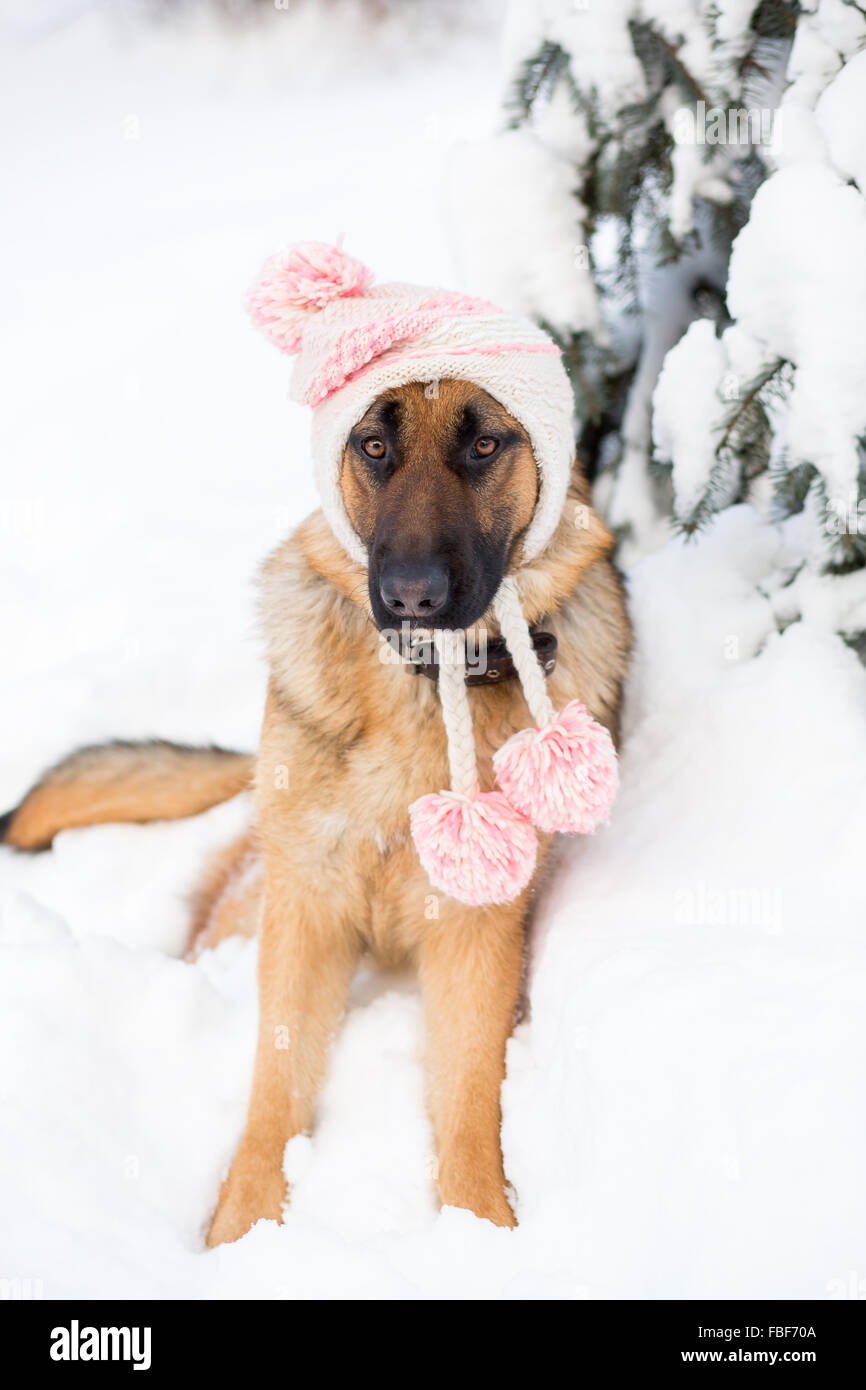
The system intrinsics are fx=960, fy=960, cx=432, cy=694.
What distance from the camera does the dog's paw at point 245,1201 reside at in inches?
75.7

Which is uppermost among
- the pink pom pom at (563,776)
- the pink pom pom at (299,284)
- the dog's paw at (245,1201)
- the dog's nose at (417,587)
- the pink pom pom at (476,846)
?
the pink pom pom at (299,284)

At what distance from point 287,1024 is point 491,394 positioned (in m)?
1.43

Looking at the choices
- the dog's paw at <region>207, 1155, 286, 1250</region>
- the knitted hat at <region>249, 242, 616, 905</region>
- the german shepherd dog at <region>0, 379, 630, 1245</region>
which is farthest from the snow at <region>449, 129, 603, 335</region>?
the dog's paw at <region>207, 1155, 286, 1250</region>

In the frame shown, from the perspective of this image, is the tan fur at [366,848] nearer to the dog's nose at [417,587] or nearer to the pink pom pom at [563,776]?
the pink pom pom at [563,776]

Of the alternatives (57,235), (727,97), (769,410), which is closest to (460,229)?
(727,97)

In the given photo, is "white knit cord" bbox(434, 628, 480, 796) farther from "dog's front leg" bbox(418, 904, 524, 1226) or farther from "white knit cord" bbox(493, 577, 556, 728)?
"dog's front leg" bbox(418, 904, 524, 1226)

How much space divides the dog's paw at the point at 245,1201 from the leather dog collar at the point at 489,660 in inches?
43.3

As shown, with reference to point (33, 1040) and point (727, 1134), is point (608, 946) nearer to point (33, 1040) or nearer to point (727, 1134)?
point (727, 1134)

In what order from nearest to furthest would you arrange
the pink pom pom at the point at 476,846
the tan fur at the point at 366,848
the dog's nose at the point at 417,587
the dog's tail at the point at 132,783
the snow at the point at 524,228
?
the dog's nose at the point at 417,587
the pink pom pom at the point at 476,846
the tan fur at the point at 366,848
the snow at the point at 524,228
the dog's tail at the point at 132,783

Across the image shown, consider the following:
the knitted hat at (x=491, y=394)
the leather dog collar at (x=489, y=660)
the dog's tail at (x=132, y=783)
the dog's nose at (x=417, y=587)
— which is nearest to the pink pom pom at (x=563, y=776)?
the knitted hat at (x=491, y=394)

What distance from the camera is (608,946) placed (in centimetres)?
192

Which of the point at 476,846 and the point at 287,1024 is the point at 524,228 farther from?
the point at 287,1024

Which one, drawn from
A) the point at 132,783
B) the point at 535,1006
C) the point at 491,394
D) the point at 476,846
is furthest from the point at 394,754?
the point at 132,783

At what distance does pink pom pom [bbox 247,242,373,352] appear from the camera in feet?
6.10
